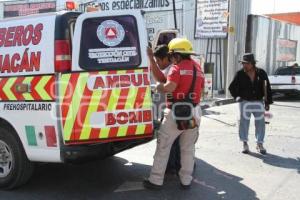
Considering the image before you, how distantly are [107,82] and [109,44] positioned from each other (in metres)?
0.42

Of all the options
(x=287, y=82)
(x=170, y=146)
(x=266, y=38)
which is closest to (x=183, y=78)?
(x=170, y=146)

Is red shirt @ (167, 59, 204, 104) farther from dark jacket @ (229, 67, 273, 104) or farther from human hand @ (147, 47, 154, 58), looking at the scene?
dark jacket @ (229, 67, 273, 104)

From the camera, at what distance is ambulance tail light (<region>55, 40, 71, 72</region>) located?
5.09 m

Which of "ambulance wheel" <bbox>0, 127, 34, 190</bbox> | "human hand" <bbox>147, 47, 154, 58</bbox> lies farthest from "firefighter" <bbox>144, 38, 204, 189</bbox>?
"ambulance wheel" <bbox>0, 127, 34, 190</bbox>

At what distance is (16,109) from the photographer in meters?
5.48

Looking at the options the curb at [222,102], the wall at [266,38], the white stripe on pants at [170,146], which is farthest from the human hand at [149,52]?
the wall at [266,38]

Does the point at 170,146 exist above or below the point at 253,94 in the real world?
below

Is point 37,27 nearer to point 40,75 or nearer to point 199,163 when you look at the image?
point 40,75

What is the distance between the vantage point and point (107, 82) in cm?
512

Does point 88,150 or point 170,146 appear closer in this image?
point 88,150

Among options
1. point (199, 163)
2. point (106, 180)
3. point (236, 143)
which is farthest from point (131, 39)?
point (236, 143)

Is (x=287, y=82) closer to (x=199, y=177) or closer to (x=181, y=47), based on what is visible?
(x=199, y=177)

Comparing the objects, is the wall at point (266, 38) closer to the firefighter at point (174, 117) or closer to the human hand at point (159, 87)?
the firefighter at point (174, 117)

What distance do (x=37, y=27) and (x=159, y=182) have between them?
7.55ft
